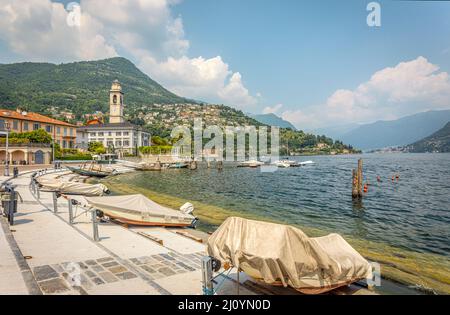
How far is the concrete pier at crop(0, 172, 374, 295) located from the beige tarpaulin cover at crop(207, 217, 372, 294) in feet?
3.61

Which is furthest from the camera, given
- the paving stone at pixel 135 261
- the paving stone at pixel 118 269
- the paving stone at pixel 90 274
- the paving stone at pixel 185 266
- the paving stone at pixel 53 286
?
the paving stone at pixel 135 261

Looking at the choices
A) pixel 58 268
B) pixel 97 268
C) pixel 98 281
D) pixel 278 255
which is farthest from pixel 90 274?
pixel 278 255

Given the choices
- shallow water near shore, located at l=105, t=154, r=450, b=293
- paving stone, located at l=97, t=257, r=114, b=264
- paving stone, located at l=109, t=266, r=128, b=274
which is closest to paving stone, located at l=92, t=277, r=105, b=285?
paving stone, located at l=109, t=266, r=128, b=274

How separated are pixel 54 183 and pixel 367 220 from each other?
2703 centimetres

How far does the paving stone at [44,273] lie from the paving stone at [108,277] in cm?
111

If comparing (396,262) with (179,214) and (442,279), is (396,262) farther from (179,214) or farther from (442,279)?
(179,214)

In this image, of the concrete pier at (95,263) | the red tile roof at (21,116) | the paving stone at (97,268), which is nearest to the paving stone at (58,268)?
the concrete pier at (95,263)

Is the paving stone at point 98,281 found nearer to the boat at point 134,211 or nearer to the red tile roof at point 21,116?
the boat at point 134,211

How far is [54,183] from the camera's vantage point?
2525 cm

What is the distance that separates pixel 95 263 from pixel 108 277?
1.33 metres

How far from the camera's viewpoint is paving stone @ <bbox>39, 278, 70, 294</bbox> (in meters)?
6.42

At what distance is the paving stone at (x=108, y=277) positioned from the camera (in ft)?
23.6

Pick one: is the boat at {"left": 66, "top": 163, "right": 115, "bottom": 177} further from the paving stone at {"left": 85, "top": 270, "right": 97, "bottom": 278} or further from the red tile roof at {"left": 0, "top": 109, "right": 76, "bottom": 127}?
the paving stone at {"left": 85, "top": 270, "right": 97, "bottom": 278}
